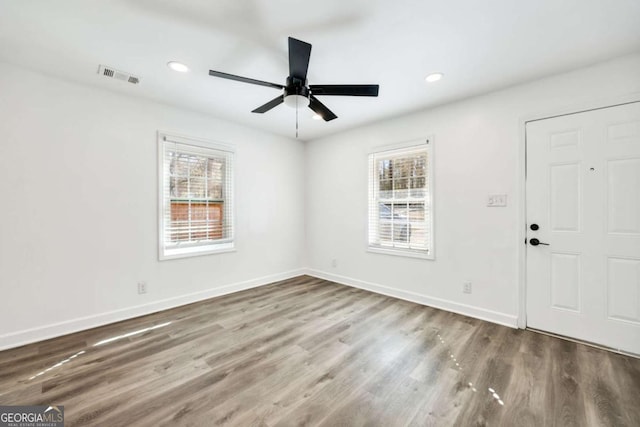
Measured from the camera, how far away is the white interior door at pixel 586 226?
7.58 ft

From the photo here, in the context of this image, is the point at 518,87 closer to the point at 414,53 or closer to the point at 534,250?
the point at 414,53

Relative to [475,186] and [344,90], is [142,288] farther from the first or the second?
[475,186]

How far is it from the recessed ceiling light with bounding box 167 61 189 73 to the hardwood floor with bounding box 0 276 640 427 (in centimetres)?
265

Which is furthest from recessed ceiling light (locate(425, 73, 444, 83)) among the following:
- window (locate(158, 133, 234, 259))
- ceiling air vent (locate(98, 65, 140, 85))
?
ceiling air vent (locate(98, 65, 140, 85))

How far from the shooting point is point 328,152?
475cm

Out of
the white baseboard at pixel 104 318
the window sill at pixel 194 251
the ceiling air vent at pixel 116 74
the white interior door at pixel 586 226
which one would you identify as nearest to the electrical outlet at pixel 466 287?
the white interior door at pixel 586 226

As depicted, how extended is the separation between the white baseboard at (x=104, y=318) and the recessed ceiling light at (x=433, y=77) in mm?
3688

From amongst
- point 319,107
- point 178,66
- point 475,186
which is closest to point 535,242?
point 475,186

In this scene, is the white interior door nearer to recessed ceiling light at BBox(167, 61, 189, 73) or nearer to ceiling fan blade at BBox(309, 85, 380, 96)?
ceiling fan blade at BBox(309, 85, 380, 96)

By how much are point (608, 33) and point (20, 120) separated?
5.13m

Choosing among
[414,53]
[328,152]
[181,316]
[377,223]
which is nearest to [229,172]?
[328,152]

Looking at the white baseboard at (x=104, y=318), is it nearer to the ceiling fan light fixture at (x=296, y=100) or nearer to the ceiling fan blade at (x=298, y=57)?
the ceiling fan light fixture at (x=296, y=100)

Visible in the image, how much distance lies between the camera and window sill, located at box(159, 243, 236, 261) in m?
3.40

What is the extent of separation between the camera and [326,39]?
83.0 inches
